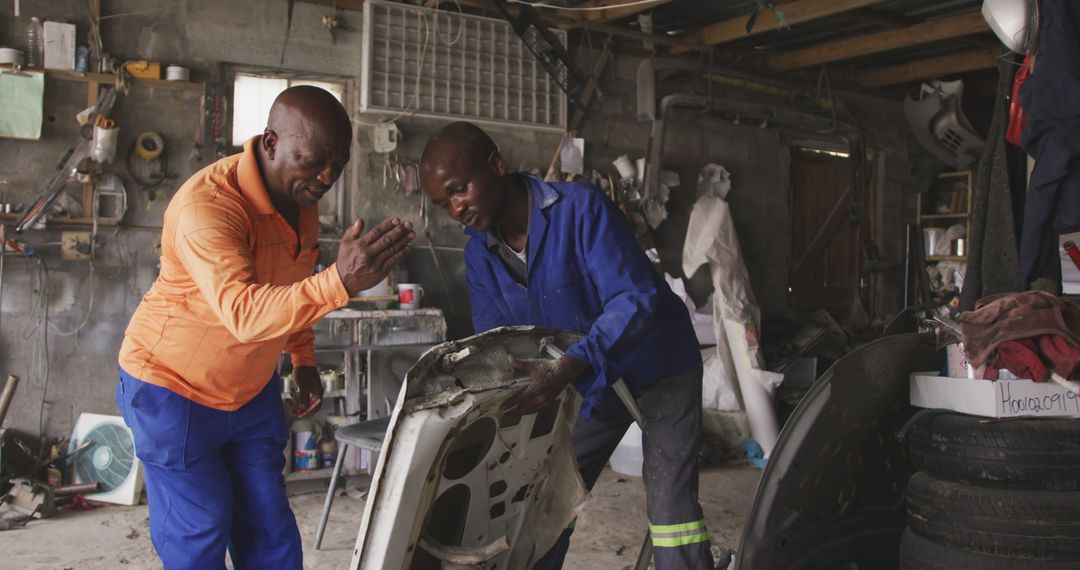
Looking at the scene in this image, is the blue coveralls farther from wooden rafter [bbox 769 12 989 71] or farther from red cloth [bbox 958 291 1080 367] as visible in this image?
wooden rafter [bbox 769 12 989 71]

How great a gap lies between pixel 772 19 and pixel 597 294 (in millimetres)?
4129

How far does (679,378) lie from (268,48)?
12.8 ft

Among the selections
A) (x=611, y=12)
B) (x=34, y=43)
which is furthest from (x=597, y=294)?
(x=34, y=43)

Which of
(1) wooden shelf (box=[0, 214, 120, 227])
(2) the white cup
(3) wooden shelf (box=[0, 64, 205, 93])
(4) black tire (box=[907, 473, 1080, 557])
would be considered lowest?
(4) black tire (box=[907, 473, 1080, 557])

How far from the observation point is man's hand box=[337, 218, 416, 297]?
5.75 ft

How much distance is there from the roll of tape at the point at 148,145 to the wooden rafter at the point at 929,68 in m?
6.21

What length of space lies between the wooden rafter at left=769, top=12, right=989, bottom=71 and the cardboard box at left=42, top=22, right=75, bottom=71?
5396mm

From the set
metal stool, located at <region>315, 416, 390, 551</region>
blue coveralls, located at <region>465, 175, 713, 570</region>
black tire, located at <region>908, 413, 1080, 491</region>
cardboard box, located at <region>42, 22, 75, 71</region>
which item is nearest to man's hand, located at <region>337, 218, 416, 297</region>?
blue coveralls, located at <region>465, 175, 713, 570</region>

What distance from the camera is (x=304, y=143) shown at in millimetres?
2039

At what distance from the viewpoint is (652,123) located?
636 cm

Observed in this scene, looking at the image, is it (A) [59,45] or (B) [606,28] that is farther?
(B) [606,28]

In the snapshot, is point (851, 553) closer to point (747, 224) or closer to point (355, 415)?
point (355, 415)

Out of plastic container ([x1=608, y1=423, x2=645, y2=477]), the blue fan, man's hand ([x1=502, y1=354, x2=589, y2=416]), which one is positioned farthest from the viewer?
plastic container ([x1=608, y1=423, x2=645, y2=477])

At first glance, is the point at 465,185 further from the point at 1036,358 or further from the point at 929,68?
the point at 929,68
